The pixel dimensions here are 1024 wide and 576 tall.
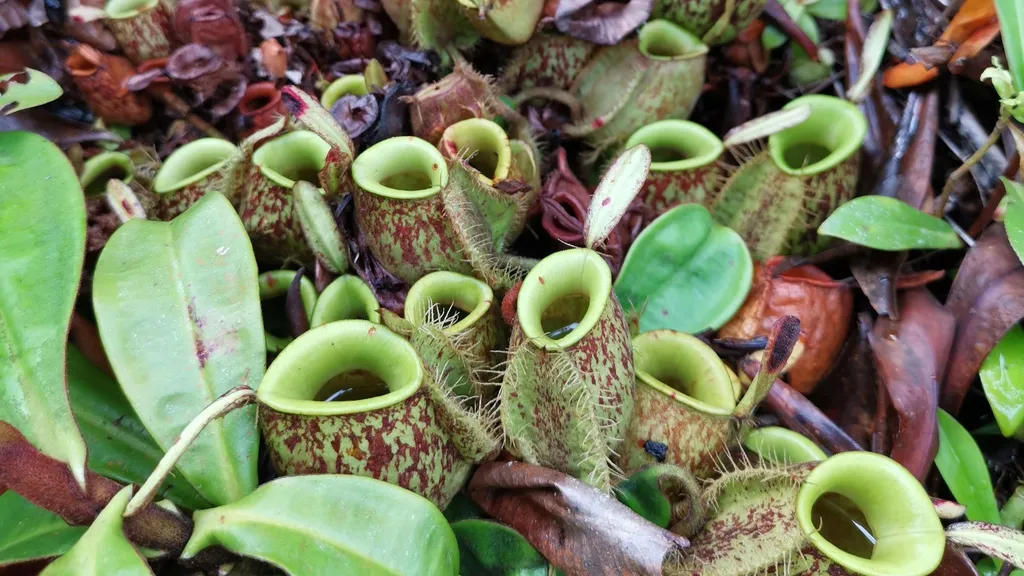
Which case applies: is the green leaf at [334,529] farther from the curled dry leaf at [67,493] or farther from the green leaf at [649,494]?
the green leaf at [649,494]

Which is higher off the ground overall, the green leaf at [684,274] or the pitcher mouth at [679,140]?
the pitcher mouth at [679,140]

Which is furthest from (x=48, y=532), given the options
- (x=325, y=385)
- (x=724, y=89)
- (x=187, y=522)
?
(x=724, y=89)

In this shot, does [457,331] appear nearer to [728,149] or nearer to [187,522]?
[187,522]

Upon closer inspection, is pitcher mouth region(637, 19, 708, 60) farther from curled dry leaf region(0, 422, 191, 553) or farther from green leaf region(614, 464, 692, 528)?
curled dry leaf region(0, 422, 191, 553)

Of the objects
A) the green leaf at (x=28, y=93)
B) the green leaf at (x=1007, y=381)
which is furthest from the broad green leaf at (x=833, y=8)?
the green leaf at (x=28, y=93)

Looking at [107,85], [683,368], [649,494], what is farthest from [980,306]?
[107,85]

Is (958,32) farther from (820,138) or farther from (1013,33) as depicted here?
(820,138)

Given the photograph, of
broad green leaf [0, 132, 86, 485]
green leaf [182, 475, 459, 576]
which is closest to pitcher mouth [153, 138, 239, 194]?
broad green leaf [0, 132, 86, 485]
